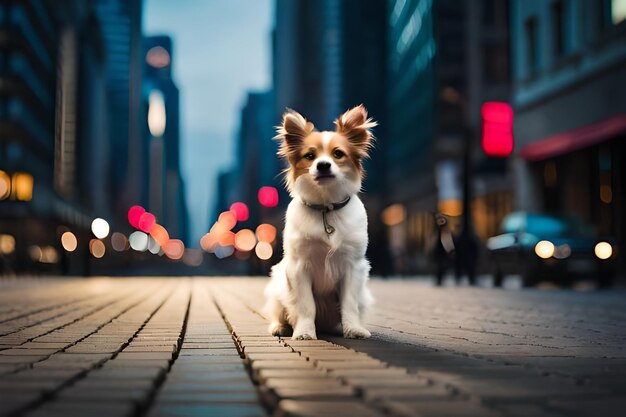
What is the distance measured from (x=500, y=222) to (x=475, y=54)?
41.5 feet

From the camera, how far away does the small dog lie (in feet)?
22.2

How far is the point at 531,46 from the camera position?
112ft

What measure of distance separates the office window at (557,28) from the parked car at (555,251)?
428 inches

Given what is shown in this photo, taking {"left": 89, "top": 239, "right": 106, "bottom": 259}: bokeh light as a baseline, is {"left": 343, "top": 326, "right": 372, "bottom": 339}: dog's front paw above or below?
below

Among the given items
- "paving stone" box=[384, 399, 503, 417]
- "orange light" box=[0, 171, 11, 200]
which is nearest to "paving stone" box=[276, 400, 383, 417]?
"paving stone" box=[384, 399, 503, 417]

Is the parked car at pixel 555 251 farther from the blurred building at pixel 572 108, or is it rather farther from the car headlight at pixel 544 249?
the blurred building at pixel 572 108

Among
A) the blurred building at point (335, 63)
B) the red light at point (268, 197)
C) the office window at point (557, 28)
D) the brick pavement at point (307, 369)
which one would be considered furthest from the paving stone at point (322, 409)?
the blurred building at point (335, 63)

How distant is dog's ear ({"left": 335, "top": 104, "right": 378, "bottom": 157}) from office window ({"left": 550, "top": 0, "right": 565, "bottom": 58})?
25777 millimetres

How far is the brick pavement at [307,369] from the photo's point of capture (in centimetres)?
383

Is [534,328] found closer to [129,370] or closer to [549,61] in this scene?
[129,370]

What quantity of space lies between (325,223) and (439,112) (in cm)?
5501

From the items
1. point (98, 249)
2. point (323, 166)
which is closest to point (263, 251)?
point (323, 166)

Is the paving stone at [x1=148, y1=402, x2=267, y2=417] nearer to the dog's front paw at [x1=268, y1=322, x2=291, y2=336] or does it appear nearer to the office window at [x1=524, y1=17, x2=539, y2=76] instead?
the dog's front paw at [x1=268, y1=322, x2=291, y2=336]

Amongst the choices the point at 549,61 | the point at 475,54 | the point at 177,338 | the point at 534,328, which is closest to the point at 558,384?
the point at 177,338
